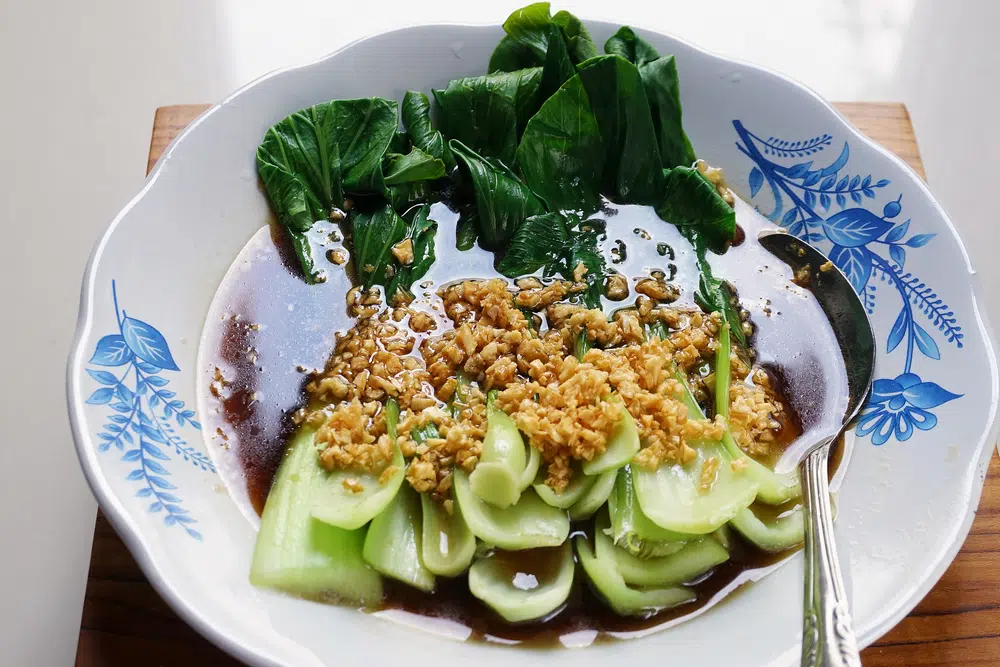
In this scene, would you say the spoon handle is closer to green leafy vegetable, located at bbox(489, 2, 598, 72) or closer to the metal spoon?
the metal spoon

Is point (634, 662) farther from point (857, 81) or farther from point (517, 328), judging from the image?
point (857, 81)

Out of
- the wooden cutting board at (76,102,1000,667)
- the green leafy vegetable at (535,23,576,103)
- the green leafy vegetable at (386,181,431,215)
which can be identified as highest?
the green leafy vegetable at (535,23,576,103)

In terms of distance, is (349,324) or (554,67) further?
(554,67)

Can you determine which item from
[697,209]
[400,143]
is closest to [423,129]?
[400,143]

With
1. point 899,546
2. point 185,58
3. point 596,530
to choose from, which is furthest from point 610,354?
point 185,58

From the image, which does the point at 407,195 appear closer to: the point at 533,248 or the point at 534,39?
the point at 533,248

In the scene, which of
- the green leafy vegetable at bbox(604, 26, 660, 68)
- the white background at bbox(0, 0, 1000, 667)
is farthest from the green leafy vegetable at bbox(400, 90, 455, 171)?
the white background at bbox(0, 0, 1000, 667)

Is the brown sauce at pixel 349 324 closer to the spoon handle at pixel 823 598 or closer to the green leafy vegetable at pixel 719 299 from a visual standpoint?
the green leafy vegetable at pixel 719 299
